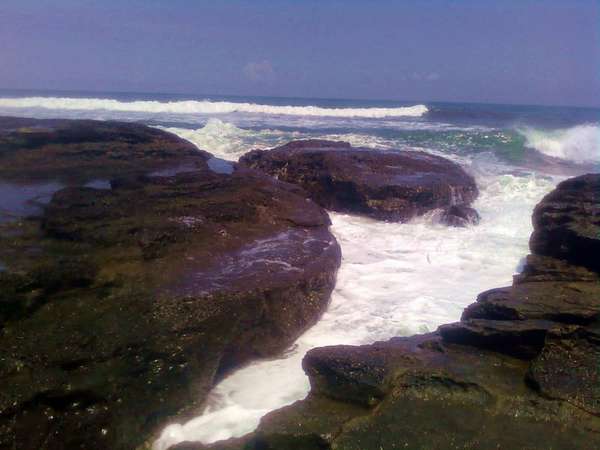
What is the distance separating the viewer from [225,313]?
3.42m

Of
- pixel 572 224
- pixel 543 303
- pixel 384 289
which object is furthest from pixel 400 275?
pixel 543 303

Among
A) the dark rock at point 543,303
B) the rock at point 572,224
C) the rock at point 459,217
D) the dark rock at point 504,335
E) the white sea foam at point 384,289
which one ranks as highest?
the rock at point 572,224

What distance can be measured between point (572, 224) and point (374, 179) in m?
3.74

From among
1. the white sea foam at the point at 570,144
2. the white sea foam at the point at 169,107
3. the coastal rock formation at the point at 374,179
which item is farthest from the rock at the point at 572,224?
the white sea foam at the point at 169,107

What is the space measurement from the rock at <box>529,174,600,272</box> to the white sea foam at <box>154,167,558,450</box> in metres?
0.68

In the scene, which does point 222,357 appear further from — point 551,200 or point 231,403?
point 551,200

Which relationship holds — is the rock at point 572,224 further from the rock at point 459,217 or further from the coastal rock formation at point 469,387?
the rock at point 459,217

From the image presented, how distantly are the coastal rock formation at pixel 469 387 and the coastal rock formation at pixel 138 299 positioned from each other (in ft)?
2.09

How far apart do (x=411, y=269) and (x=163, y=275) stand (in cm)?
305

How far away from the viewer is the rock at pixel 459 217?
7.41 metres

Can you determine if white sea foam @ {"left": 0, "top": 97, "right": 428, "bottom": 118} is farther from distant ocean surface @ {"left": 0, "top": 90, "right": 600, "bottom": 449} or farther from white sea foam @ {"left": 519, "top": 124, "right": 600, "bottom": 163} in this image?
distant ocean surface @ {"left": 0, "top": 90, "right": 600, "bottom": 449}

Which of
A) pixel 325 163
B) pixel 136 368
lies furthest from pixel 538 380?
pixel 325 163

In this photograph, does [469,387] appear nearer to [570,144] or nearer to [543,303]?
[543,303]

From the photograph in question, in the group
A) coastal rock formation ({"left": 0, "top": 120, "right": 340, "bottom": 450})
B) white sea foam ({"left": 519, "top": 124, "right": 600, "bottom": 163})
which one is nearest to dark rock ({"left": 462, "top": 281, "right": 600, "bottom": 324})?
coastal rock formation ({"left": 0, "top": 120, "right": 340, "bottom": 450})
